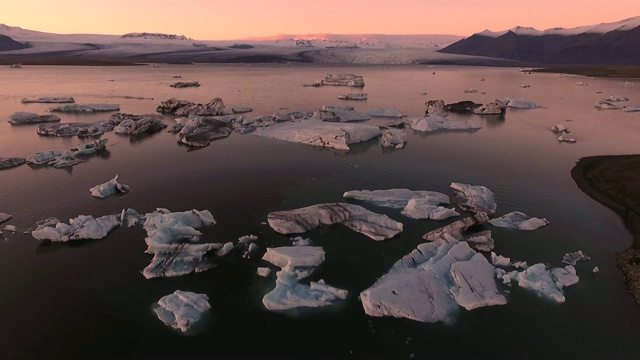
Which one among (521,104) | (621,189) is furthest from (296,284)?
(521,104)

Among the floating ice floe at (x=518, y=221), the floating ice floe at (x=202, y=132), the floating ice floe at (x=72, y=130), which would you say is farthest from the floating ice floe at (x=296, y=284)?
the floating ice floe at (x=72, y=130)

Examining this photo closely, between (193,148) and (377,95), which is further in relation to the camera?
(377,95)

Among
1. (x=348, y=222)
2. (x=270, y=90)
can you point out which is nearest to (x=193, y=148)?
(x=348, y=222)

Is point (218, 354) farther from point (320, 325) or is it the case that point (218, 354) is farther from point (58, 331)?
point (58, 331)

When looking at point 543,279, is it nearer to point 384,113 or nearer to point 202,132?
point 202,132

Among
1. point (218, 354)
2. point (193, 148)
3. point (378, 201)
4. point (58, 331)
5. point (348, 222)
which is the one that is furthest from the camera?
point (193, 148)

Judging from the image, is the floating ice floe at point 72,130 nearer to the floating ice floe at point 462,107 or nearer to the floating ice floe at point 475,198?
the floating ice floe at point 475,198
